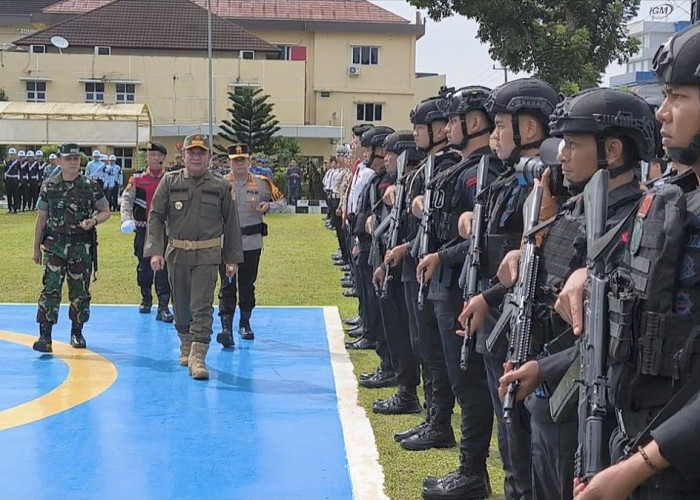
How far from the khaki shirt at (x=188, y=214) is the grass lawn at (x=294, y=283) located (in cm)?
196

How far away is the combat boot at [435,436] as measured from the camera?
6.55 m

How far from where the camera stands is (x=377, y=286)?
8.02 meters

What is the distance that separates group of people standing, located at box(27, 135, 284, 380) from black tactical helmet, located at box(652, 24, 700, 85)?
22.2ft

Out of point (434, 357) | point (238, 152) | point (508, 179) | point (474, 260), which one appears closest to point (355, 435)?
point (434, 357)

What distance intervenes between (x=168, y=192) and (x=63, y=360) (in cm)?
205

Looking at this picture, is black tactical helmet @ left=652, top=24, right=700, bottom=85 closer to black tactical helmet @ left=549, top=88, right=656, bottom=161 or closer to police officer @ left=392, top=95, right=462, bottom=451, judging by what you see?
black tactical helmet @ left=549, top=88, right=656, bottom=161

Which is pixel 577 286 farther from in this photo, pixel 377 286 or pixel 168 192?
pixel 168 192

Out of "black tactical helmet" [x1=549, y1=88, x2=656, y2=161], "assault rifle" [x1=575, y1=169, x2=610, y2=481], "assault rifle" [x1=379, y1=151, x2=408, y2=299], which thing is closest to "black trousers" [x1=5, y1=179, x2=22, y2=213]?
"assault rifle" [x1=379, y1=151, x2=408, y2=299]

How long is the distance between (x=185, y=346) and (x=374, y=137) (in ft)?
9.96

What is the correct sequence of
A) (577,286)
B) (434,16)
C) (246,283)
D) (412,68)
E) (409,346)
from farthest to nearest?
(412,68) < (434,16) < (246,283) < (409,346) < (577,286)

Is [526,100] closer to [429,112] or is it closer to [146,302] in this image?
[429,112]

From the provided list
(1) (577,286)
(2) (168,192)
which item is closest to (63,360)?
(2) (168,192)

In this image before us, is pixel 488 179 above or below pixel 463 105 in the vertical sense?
below

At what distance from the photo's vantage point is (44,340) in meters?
9.95
